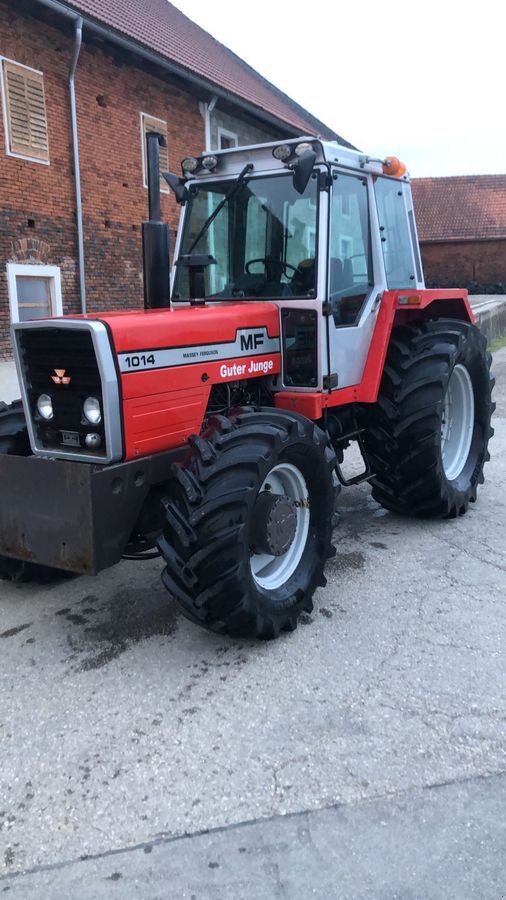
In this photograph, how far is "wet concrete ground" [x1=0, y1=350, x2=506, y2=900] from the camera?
257 centimetres

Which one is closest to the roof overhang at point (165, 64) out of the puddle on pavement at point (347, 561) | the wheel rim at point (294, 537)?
the puddle on pavement at point (347, 561)

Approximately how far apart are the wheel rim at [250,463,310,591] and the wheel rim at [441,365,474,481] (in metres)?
2.15

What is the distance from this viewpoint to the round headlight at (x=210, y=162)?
14.8 feet

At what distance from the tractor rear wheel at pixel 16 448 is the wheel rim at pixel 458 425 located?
3080 mm

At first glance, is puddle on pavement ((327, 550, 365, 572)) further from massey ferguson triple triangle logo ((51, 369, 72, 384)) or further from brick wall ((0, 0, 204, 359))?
brick wall ((0, 0, 204, 359))

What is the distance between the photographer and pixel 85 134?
13.4 metres

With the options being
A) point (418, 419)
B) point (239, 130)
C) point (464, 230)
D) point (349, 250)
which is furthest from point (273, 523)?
point (464, 230)

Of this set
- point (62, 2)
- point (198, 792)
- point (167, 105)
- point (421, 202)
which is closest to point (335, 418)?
point (198, 792)

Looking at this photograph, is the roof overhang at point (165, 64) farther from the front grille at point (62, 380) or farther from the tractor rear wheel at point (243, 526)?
the tractor rear wheel at point (243, 526)

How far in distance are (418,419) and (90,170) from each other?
35.3 ft

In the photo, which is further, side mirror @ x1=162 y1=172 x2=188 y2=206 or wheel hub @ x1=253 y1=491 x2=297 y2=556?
side mirror @ x1=162 y1=172 x2=188 y2=206

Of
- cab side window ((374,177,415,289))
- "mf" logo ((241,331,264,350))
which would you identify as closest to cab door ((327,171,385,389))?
cab side window ((374,177,415,289))

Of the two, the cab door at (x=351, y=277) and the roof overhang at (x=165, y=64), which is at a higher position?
the roof overhang at (x=165, y=64)

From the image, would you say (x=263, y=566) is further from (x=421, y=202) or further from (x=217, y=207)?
(x=421, y=202)
